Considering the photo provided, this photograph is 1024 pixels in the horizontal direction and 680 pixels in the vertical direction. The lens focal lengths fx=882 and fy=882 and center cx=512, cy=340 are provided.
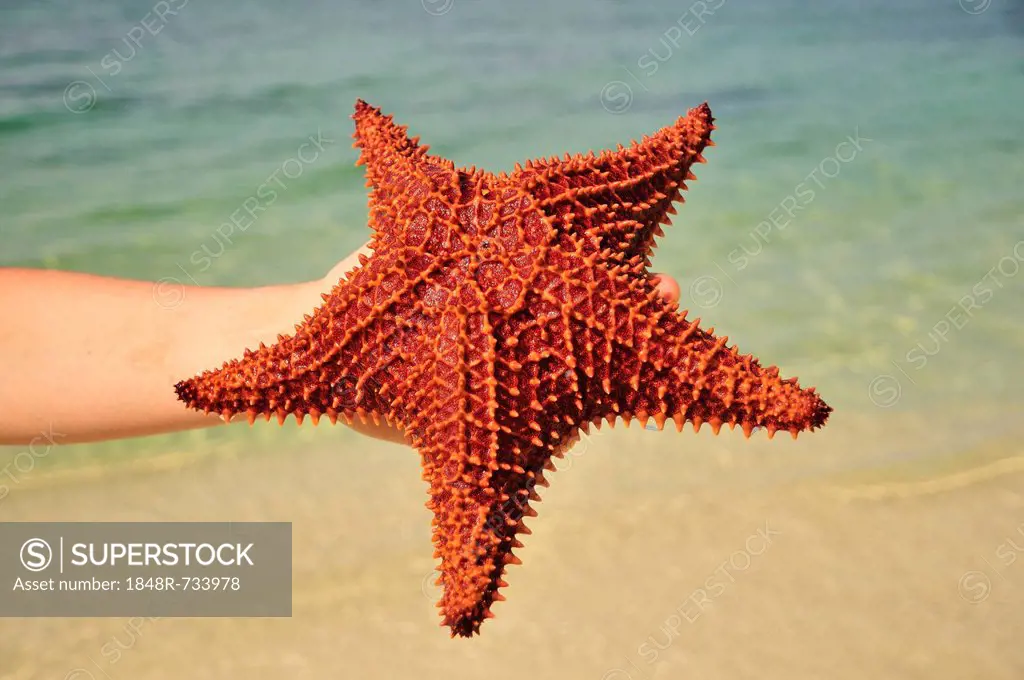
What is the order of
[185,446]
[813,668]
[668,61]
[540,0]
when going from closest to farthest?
[813,668], [185,446], [668,61], [540,0]

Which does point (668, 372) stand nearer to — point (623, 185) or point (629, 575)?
point (623, 185)

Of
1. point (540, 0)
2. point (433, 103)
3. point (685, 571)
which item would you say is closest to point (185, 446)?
point (685, 571)

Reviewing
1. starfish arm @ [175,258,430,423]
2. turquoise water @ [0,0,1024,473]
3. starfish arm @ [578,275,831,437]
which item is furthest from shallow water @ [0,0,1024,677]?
starfish arm @ [175,258,430,423]

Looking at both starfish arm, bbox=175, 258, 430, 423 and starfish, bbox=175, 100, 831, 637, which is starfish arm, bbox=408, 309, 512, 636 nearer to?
starfish, bbox=175, 100, 831, 637

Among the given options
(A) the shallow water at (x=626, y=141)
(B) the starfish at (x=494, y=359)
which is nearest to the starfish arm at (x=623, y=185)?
(B) the starfish at (x=494, y=359)

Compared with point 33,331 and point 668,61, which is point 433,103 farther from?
point 33,331

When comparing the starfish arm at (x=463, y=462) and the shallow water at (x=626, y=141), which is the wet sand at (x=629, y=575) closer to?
the shallow water at (x=626, y=141)

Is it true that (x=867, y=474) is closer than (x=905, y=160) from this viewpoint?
Yes
